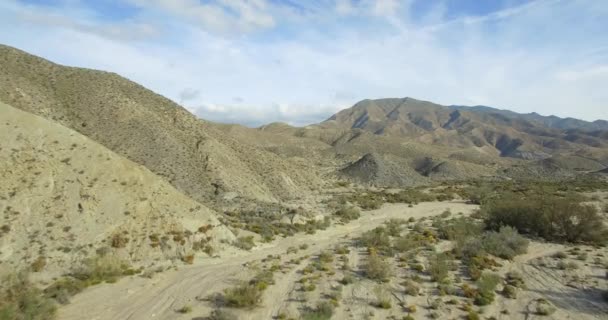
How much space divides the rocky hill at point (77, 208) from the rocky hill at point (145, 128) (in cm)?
1037

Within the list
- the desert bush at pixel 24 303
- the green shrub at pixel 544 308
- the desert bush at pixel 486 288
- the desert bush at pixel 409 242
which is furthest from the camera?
the desert bush at pixel 409 242

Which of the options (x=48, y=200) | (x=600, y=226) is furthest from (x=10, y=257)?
(x=600, y=226)

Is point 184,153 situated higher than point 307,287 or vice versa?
point 184,153

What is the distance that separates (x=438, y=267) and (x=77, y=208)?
1726 centimetres

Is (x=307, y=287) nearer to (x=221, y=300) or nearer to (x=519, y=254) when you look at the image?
(x=221, y=300)

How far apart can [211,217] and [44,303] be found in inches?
418

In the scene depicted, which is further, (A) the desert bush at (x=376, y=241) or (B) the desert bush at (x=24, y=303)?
(A) the desert bush at (x=376, y=241)

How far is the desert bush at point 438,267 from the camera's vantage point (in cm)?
1727

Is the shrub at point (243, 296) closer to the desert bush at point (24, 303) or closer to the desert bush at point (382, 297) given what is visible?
the desert bush at point (382, 297)

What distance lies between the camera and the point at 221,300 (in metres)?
15.4

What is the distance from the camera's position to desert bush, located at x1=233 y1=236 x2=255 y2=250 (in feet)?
75.6

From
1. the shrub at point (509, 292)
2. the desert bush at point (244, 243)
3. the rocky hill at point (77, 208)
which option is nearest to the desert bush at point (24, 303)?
the rocky hill at point (77, 208)

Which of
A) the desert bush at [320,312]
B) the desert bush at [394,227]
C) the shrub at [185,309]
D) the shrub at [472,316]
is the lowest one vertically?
the shrub at [185,309]

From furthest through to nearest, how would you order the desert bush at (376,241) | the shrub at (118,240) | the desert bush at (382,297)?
the desert bush at (376,241) → the shrub at (118,240) → the desert bush at (382,297)
